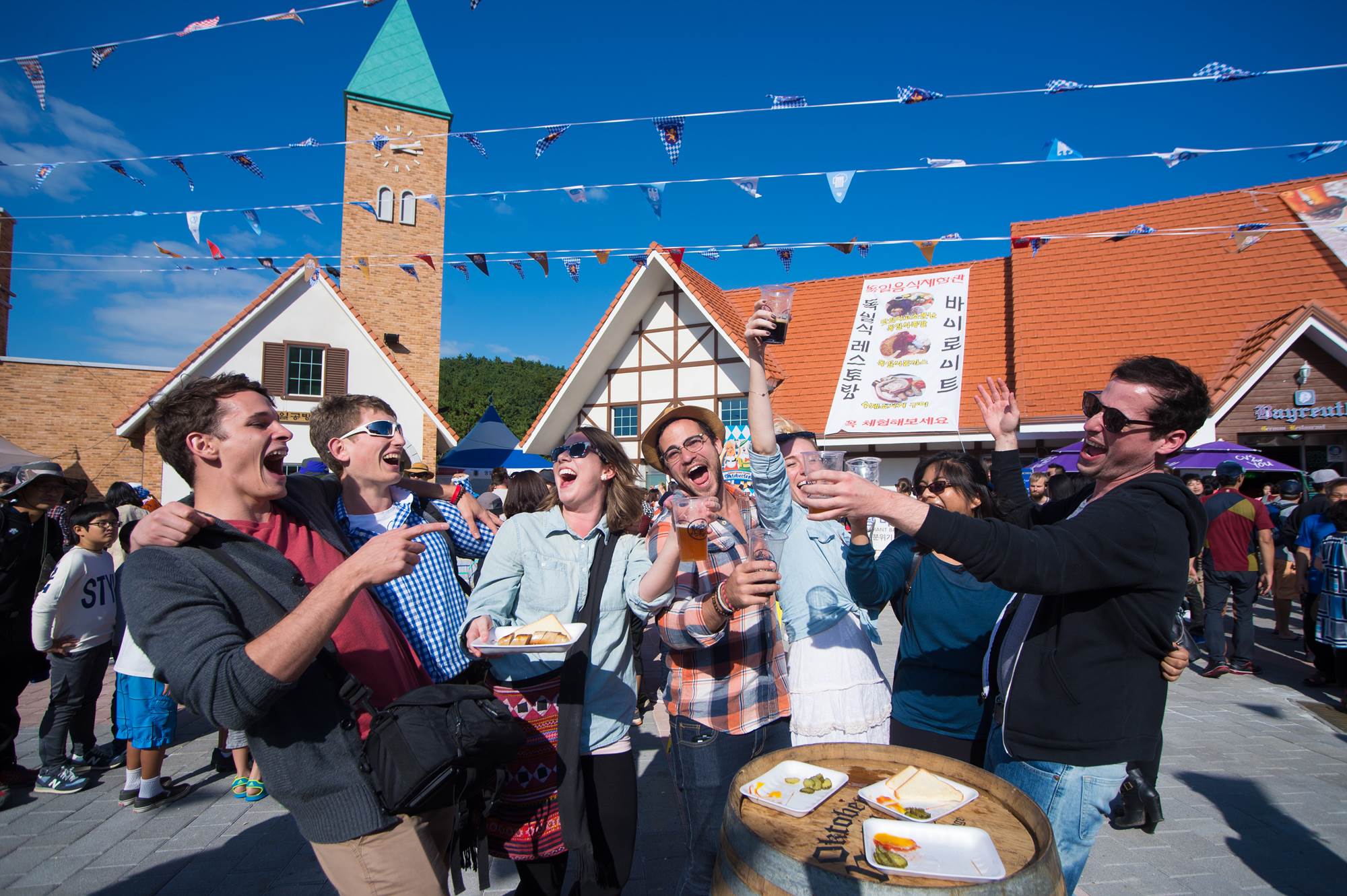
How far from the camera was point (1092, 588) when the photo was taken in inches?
67.9

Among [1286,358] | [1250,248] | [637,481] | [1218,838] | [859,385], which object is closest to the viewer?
[637,481]

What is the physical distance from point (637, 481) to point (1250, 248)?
15.8 meters

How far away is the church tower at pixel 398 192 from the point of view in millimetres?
22484

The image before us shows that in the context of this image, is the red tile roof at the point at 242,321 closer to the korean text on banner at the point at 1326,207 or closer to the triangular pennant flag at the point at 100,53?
the triangular pennant flag at the point at 100,53

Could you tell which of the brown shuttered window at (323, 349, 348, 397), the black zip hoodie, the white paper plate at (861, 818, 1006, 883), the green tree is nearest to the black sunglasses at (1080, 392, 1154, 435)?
the black zip hoodie

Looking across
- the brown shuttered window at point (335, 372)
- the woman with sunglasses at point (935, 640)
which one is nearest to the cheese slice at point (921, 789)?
the woman with sunglasses at point (935, 640)

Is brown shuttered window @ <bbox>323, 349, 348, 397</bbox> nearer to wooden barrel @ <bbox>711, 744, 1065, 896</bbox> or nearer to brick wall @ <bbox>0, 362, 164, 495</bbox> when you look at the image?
brick wall @ <bbox>0, 362, 164, 495</bbox>

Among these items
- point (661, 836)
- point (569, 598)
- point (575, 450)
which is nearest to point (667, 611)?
point (569, 598)

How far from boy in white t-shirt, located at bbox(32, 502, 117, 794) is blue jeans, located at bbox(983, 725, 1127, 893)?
5.55 metres

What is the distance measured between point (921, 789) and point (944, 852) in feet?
0.78

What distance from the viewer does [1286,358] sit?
11727 millimetres

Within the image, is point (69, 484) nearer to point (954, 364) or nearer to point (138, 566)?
point (138, 566)

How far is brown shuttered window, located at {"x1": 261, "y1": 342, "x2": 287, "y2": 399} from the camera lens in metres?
17.6

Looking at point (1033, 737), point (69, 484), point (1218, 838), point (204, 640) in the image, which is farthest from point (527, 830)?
point (69, 484)
